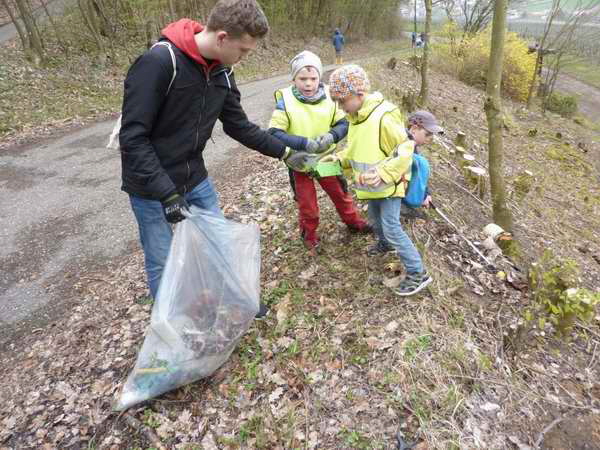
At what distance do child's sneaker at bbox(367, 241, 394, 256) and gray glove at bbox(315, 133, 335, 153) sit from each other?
0.97m

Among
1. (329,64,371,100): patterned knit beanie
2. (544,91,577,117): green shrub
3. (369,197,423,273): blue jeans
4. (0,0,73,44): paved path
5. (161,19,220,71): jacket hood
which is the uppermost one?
(0,0,73,44): paved path

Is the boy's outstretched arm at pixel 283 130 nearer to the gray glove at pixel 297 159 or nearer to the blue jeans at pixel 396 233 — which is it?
the gray glove at pixel 297 159

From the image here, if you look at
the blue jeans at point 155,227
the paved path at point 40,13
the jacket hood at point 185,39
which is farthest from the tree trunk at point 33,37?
the jacket hood at point 185,39

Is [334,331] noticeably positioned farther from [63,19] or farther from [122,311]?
[63,19]

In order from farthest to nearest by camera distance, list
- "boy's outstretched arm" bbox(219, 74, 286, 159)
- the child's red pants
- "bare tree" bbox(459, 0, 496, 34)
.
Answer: "bare tree" bbox(459, 0, 496, 34) → the child's red pants → "boy's outstretched arm" bbox(219, 74, 286, 159)

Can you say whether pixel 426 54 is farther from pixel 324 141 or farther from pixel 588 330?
pixel 588 330

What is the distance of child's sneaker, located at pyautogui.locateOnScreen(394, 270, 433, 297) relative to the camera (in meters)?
2.81

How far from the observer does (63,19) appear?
41.3 feet

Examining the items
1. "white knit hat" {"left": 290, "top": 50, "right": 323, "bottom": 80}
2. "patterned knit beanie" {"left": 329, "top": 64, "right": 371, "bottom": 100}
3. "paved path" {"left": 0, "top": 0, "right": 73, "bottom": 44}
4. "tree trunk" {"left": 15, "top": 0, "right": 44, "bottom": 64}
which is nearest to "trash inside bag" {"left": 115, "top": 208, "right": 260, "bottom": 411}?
"patterned knit beanie" {"left": 329, "top": 64, "right": 371, "bottom": 100}

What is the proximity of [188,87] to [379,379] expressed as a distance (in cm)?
201

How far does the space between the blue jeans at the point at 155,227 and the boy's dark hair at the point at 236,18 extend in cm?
96

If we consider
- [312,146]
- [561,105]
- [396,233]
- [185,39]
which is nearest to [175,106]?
[185,39]

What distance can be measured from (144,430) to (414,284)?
1993 millimetres

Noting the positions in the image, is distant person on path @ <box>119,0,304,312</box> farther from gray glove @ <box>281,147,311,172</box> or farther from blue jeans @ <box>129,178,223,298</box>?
gray glove @ <box>281,147,311,172</box>
